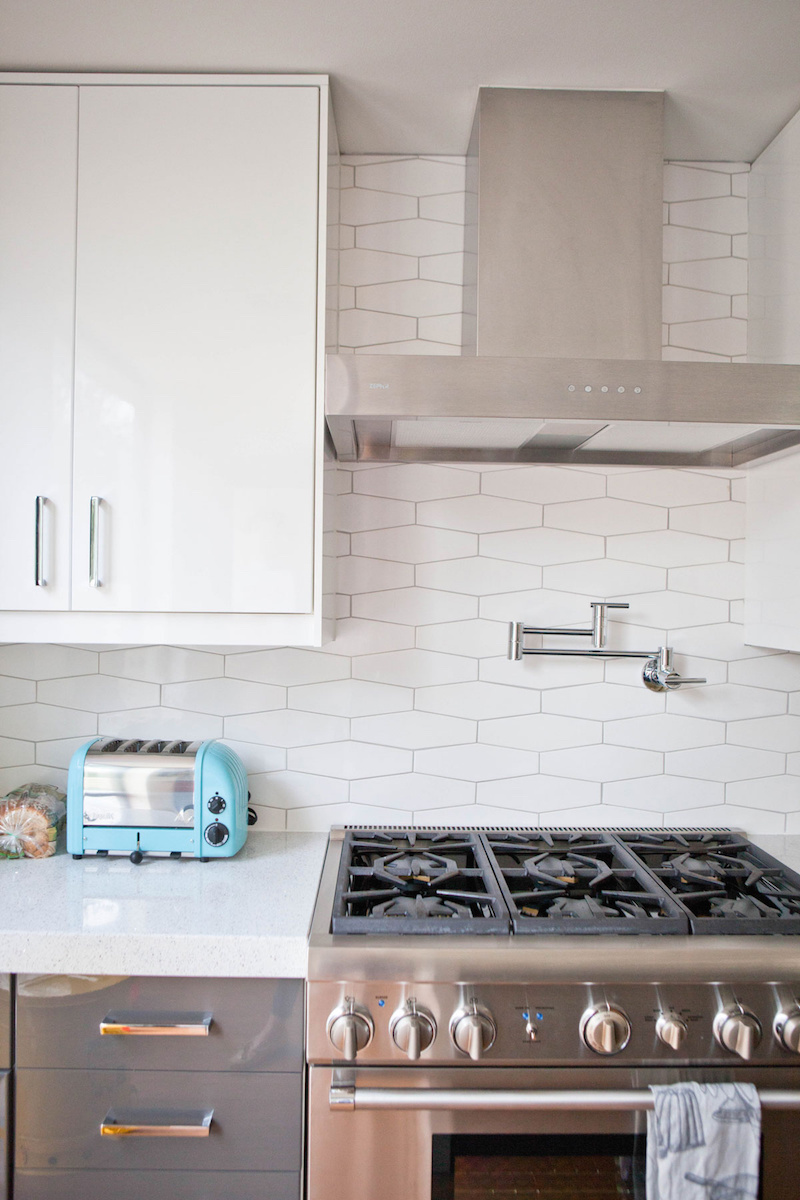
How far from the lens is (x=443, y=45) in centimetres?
154

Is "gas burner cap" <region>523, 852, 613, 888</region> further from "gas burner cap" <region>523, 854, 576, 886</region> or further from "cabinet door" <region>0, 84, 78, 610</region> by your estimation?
"cabinet door" <region>0, 84, 78, 610</region>

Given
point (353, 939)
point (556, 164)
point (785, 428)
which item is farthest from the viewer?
point (556, 164)

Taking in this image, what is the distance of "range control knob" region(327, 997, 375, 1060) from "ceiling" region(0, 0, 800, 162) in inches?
70.5

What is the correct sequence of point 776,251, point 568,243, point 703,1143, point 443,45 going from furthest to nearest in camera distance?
point 776,251 → point 568,243 → point 443,45 → point 703,1143

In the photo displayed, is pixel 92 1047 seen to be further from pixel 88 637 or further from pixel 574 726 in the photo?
pixel 574 726

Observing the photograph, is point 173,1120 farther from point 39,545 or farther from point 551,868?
point 39,545

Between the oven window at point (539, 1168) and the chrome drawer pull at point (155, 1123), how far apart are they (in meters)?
0.40

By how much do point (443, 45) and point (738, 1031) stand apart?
1.89m

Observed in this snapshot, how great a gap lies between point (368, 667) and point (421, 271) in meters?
1.01

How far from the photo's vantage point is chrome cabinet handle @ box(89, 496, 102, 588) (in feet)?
5.19

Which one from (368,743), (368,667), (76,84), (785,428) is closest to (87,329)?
(76,84)

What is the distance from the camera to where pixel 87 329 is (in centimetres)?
159

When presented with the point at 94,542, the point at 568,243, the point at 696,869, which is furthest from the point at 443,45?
the point at 696,869

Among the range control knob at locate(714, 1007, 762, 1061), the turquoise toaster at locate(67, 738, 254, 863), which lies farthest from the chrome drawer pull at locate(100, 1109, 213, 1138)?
the range control knob at locate(714, 1007, 762, 1061)
